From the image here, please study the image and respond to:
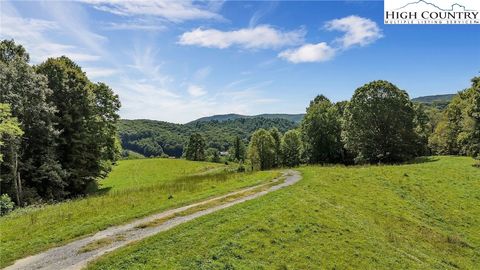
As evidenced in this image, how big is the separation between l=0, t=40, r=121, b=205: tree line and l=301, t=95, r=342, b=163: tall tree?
45659mm

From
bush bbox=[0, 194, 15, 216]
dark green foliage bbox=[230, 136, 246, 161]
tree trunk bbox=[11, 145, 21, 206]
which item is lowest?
dark green foliage bbox=[230, 136, 246, 161]

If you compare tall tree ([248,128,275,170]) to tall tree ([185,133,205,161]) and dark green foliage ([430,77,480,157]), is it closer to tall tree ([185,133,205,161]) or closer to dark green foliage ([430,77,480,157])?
dark green foliage ([430,77,480,157])

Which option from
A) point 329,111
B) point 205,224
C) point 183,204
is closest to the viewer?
point 205,224

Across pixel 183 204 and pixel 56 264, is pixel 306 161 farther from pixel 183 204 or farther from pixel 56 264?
pixel 56 264

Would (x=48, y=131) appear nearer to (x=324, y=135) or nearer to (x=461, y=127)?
(x=324, y=135)

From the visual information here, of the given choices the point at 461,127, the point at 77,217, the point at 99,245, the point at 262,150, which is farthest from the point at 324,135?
the point at 99,245

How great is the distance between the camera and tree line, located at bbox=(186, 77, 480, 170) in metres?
53.2

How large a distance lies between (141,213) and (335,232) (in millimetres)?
11848

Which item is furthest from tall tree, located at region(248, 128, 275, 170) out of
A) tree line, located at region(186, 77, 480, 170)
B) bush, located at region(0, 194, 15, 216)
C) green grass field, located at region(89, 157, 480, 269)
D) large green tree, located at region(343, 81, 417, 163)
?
bush, located at region(0, 194, 15, 216)

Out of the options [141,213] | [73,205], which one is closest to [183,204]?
[141,213]

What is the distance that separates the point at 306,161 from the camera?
259ft

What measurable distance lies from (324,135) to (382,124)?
15.6m

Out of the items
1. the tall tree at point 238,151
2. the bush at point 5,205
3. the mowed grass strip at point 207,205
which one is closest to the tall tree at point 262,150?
the tall tree at point 238,151

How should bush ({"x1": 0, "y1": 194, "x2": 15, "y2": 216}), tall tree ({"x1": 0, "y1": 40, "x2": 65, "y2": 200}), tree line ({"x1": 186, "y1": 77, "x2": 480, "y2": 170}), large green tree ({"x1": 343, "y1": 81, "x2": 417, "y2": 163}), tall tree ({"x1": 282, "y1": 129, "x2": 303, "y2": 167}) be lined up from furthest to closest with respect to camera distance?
tall tree ({"x1": 282, "y1": 129, "x2": 303, "y2": 167}) < large green tree ({"x1": 343, "y1": 81, "x2": 417, "y2": 163}) < tree line ({"x1": 186, "y1": 77, "x2": 480, "y2": 170}) < tall tree ({"x1": 0, "y1": 40, "x2": 65, "y2": 200}) < bush ({"x1": 0, "y1": 194, "x2": 15, "y2": 216})
